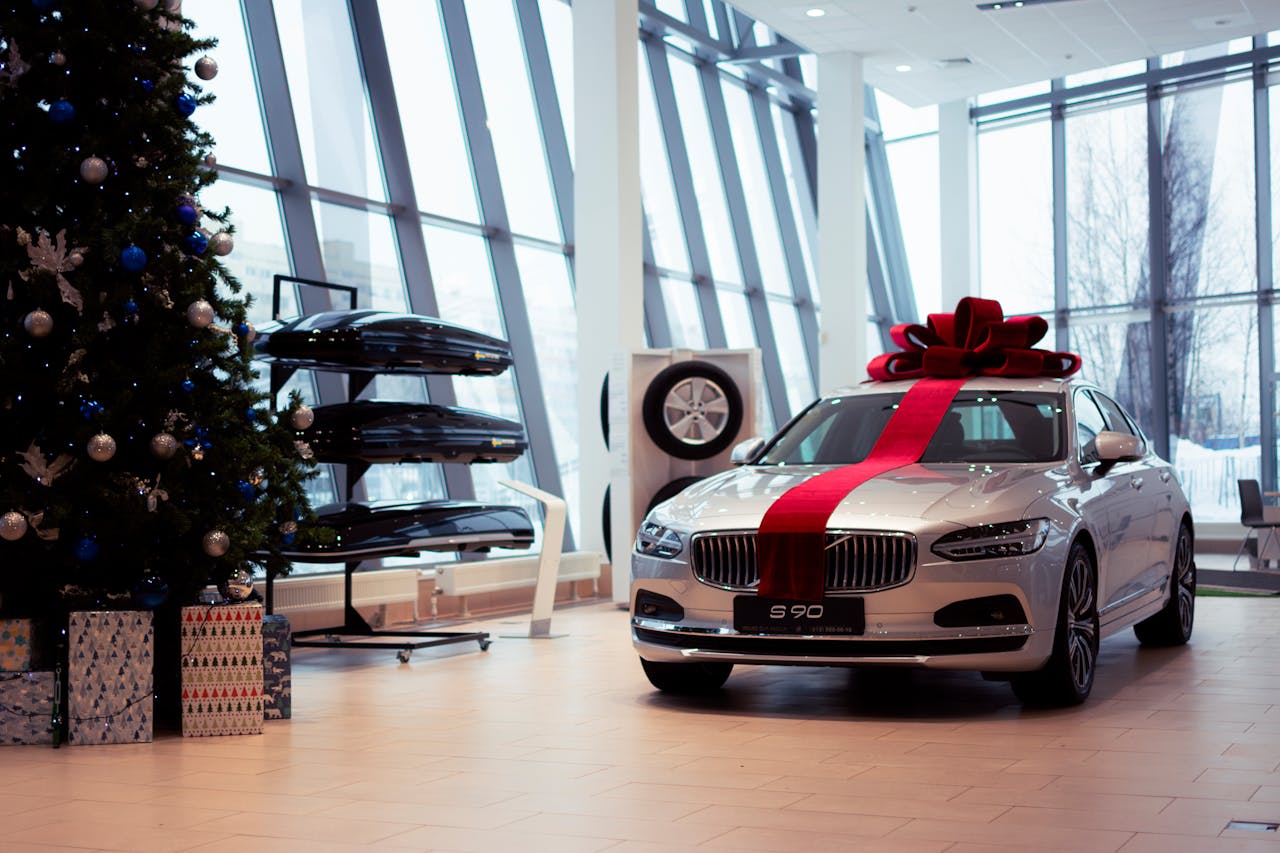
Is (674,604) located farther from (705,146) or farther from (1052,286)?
(1052,286)

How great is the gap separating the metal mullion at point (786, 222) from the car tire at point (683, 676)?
42.9 ft

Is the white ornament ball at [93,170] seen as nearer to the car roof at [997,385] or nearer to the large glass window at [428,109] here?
the car roof at [997,385]

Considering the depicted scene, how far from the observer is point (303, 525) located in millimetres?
5727

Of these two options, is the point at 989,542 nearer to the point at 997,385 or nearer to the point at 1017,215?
the point at 997,385

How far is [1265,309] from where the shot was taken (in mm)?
17625

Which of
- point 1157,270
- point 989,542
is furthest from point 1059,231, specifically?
point 989,542

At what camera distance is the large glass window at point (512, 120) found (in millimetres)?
12586

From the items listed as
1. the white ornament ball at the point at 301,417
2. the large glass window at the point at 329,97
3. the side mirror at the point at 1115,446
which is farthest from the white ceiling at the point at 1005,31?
the white ornament ball at the point at 301,417

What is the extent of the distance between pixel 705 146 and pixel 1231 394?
23.7 feet

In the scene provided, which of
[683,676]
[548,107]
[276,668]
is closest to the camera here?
[276,668]

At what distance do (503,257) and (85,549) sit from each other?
759cm

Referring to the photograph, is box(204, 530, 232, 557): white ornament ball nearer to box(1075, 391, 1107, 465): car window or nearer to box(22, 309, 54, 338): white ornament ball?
box(22, 309, 54, 338): white ornament ball

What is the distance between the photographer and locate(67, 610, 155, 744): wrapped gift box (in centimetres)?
486

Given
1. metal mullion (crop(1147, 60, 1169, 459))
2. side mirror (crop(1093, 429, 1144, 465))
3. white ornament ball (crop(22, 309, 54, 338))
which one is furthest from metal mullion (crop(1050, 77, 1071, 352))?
white ornament ball (crop(22, 309, 54, 338))
